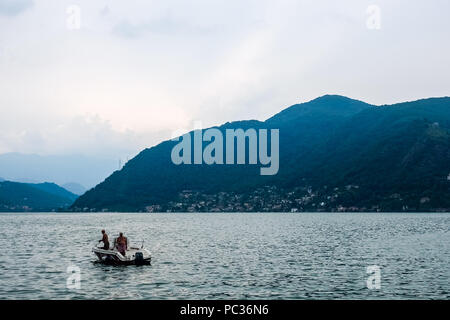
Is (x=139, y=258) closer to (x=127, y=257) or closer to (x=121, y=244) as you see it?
(x=127, y=257)

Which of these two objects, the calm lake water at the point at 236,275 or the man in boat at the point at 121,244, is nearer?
the calm lake water at the point at 236,275

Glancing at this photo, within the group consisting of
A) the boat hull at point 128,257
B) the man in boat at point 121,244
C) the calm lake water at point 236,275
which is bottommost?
the calm lake water at point 236,275

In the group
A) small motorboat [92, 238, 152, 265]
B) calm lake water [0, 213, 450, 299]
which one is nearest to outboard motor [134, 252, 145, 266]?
small motorboat [92, 238, 152, 265]

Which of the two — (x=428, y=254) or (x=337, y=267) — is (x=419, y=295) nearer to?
(x=337, y=267)

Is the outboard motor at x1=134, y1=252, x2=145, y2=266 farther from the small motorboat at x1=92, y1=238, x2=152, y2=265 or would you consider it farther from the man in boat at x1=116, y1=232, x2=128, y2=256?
the man in boat at x1=116, y1=232, x2=128, y2=256

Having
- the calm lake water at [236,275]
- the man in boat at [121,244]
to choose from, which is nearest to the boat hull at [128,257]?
the man in boat at [121,244]

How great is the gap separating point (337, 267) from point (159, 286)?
20.6 meters

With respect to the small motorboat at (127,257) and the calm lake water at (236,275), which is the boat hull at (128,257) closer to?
the small motorboat at (127,257)

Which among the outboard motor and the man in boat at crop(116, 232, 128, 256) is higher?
the man in boat at crop(116, 232, 128, 256)

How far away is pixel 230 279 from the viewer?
147 feet

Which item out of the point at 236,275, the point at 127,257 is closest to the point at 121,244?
the point at 127,257

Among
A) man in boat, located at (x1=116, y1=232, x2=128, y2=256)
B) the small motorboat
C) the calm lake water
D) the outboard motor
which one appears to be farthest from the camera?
man in boat, located at (x1=116, y1=232, x2=128, y2=256)
